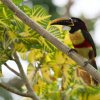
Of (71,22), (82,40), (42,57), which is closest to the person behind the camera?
(42,57)

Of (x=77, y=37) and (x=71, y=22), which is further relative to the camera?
(x=77, y=37)

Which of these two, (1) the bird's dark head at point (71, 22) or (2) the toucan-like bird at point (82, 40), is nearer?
(1) the bird's dark head at point (71, 22)

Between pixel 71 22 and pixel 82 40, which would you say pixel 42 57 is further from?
pixel 82 40

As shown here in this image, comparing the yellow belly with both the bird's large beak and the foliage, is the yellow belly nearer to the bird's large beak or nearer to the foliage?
the bird's large beak

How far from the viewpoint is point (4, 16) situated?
0.92 m

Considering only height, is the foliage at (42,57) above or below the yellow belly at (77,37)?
below

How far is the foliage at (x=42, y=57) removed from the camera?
0.92 metres

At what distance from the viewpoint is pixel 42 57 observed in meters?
0.97

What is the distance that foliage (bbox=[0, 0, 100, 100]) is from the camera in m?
0.92

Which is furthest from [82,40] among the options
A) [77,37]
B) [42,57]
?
[42,57]

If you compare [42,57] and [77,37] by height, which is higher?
[77,37]

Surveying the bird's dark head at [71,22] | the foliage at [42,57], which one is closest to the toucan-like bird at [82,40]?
the bird's dark head at [71,22]

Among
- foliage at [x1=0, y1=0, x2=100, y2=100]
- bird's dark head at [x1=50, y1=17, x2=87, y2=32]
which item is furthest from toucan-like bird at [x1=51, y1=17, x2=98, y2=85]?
foliage at [x1=0, y1=0, x2=100, y2=100]

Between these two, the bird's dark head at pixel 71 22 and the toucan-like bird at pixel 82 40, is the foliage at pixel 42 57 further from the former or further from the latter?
the toucan-like bird at pixel 82 40
